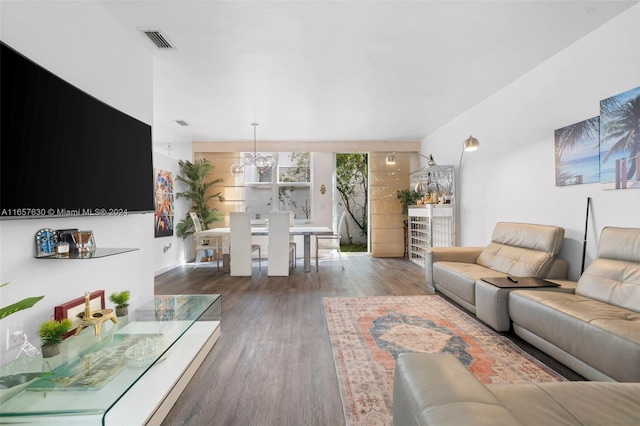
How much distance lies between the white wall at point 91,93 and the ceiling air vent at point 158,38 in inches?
7.3

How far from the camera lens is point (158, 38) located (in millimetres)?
2967

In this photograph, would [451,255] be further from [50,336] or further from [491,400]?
[50,336]

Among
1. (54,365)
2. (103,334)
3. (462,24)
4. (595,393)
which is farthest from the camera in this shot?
(462,24)

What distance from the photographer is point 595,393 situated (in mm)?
1224

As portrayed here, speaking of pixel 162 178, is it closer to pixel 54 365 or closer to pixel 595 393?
pixel 54 365

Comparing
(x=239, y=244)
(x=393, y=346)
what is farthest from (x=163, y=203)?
(x=393, y=346)

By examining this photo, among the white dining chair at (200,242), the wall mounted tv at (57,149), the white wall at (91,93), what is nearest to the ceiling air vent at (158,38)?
the white wall at (91,93)

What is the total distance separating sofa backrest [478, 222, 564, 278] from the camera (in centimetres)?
315

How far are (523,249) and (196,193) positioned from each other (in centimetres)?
591

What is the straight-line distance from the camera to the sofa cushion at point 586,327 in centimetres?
173

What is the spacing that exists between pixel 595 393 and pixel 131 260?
3318 millimetres

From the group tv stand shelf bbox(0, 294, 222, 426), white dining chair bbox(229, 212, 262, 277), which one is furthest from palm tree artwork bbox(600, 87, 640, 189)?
white dining chair bbox(229, 212, 262, 277)

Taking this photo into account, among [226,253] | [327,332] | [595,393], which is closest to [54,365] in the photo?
[327,332]

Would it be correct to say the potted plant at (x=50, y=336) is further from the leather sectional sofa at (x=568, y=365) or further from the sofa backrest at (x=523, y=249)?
the sofa backrest at (x=523, y=249)
